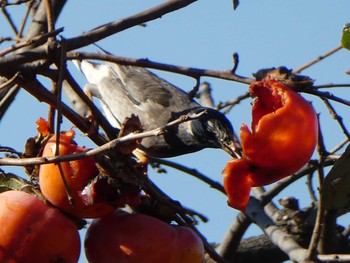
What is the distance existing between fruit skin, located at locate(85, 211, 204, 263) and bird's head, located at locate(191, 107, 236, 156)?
2769mm

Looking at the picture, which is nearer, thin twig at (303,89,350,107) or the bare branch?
thin twig at (303,89,350,107)

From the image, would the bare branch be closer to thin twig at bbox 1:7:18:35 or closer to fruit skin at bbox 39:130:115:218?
fruit skin at bbox 39:130:115:218

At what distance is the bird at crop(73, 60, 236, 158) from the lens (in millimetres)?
5289

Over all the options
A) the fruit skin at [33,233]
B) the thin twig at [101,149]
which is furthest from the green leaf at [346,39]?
the fruit skin at [33,233]

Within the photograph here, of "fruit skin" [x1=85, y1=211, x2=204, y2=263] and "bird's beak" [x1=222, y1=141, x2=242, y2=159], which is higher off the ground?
"fruit skin" [x1=85, y1=211, x2=204, y2=263]

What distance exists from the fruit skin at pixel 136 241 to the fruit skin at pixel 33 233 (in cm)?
8

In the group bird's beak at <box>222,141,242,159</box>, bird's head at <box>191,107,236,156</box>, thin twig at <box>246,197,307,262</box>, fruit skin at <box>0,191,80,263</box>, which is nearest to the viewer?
fruit skin at <box>0,191,80,263</box>

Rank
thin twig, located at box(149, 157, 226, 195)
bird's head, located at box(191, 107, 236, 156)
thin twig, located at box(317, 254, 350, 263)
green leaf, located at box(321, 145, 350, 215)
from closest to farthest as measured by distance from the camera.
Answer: green leaf, located at box(321, 145, 350, 215), thin twig, located at box(317, 254, 350, 263), thin twig, located at box(149, 157, 226, 195), bird's head, located at box(191, 107, 236, 156)

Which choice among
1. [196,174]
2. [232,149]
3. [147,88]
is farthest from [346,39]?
[147,88]

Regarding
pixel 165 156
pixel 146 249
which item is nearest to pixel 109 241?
pixel 146 249

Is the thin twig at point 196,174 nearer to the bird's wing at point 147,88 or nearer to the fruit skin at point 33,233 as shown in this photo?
the bird's wing at point 147,88

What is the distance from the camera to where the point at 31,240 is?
1.75 meters

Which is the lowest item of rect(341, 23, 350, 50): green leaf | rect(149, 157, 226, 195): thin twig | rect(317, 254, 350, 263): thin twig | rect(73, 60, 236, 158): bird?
rect(73, 60, 236, 158): bird

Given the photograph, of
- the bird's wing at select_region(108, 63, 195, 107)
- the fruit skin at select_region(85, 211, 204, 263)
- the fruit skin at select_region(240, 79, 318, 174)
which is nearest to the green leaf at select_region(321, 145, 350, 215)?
the fruit skin at select_region(240, 79, 318, 174)
